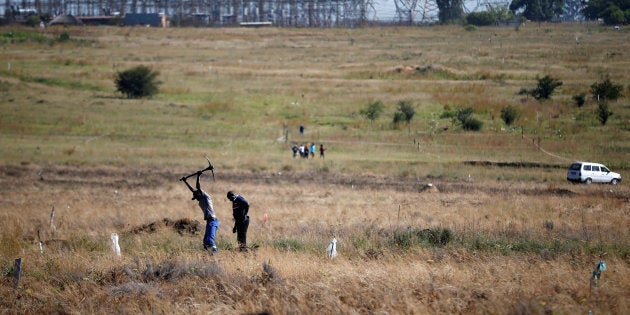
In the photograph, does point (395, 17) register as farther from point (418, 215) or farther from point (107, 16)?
point (418, 215)

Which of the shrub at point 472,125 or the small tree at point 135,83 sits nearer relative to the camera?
the shrub at point 472,125

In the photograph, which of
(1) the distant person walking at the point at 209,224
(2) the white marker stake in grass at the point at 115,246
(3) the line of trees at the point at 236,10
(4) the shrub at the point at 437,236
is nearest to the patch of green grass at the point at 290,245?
(1) the distant person walking at the point at 209,224

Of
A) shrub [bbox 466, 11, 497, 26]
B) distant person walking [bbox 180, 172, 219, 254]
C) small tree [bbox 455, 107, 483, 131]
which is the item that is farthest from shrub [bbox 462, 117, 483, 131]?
shrub [bbox 466, 11, 497, 26]

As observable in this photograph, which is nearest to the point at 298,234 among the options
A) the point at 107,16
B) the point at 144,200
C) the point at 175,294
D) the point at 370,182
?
the point at 175,294

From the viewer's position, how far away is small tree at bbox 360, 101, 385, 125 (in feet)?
174

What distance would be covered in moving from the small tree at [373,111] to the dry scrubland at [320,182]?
918mm

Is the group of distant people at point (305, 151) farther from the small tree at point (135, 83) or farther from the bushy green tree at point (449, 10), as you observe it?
the bushy green tree at point (449, 10)

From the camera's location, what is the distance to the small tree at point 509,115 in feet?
163

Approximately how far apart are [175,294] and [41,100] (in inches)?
1981

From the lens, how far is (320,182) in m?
32.6

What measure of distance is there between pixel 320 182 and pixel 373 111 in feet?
70.2

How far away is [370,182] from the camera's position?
32.3 m

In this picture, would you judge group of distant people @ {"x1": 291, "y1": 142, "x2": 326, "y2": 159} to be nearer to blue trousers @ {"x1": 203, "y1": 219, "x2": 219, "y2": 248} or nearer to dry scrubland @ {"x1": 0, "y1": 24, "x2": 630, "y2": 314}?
dry scrubland @ {"x1": 0, "y1": 24, "x2": 630, "y2": 314}

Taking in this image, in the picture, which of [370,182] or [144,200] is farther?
→ [370,182]
